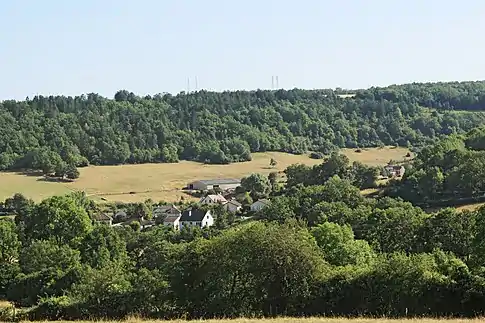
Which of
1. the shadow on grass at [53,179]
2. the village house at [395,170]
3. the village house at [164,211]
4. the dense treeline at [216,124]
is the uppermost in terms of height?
the dense treeline at [216,124]

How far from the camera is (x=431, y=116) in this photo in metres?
140

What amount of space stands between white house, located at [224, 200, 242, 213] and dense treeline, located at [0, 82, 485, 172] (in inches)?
1215

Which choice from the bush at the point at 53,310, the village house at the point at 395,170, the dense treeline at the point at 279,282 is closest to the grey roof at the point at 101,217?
the dense treeline at the point at 279,282

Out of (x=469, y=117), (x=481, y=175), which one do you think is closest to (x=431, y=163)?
(x=481, y=175)

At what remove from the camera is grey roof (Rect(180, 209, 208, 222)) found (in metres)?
64.1

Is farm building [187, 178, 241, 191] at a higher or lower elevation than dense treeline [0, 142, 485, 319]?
lower

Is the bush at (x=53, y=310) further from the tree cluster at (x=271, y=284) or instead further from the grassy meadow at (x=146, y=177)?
the grassy meadow at (x=146, y=177)

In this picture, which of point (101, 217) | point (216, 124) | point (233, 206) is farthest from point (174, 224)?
point (216, 124)

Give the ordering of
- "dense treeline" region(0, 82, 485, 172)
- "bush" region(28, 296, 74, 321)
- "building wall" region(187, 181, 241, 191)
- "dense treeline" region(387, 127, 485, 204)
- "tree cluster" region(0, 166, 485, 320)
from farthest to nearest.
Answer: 1. "dense treeline" region(0, 82, 485, 172)
2. "building wall" region(187, 181, 241, 191)
3. "dense treeline" region(387, 127, 485, 204)
4. "bush" region(28, 296, 74, 321)
5. "tree cluster" region(0, 166, 485, 320)

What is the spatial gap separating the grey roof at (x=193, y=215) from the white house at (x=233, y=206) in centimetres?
396

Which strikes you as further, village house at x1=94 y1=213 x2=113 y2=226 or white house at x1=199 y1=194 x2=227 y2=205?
white house at x1=199 y1=194 x2=227 y2=205

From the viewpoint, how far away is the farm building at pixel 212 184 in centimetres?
8883

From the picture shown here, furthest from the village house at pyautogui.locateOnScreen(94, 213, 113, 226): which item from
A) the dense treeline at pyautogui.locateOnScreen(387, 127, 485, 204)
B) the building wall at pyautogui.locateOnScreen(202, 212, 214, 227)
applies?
the dense treeline at pyautogui.locateOnScreen(387, 127, 485, 204)

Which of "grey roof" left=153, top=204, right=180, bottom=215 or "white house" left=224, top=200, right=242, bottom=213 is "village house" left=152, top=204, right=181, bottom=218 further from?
"white house" left=224, top=200, right=242, bottom=213
